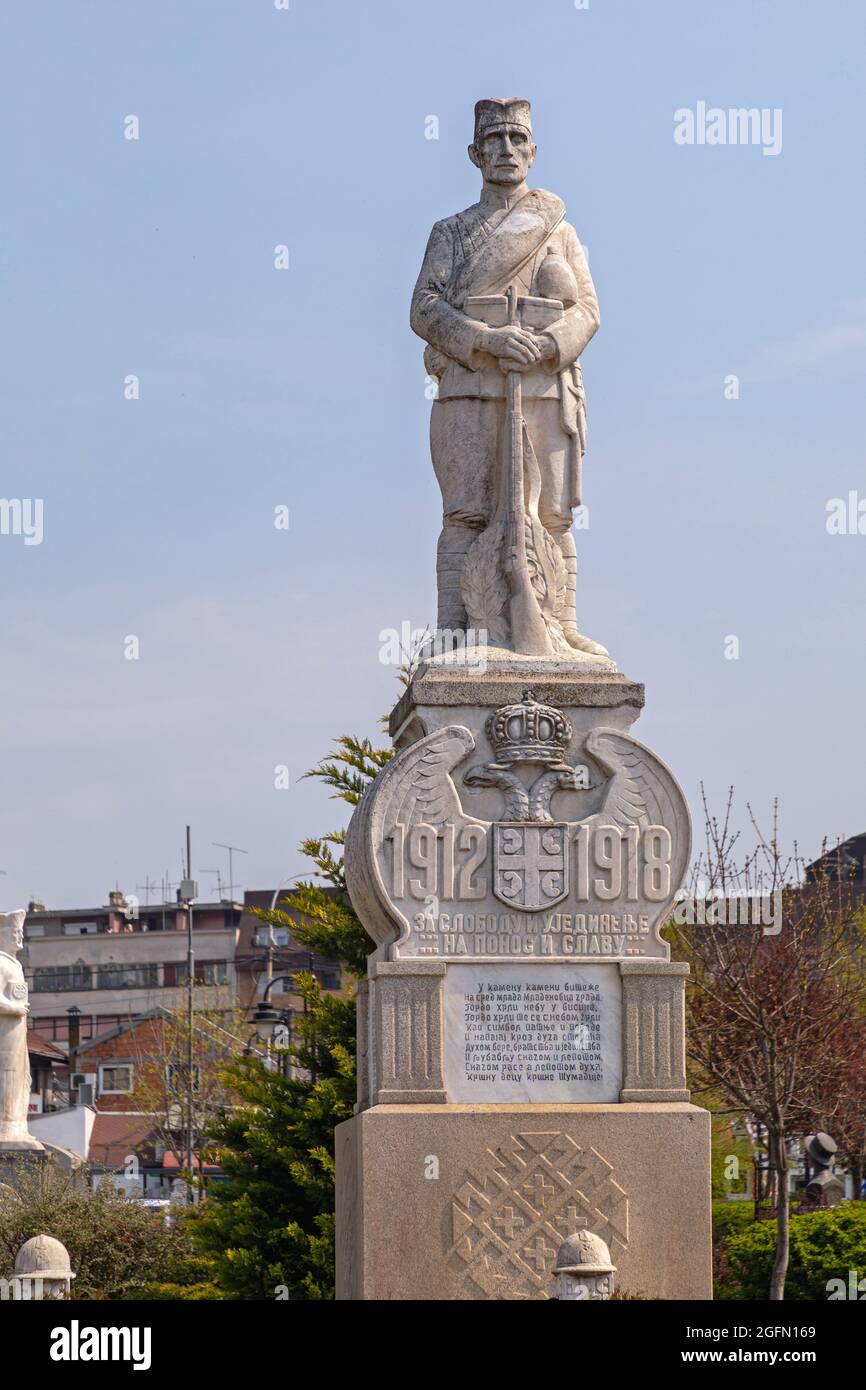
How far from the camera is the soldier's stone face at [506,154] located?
48.9 feet

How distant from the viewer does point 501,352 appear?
14.5 meters

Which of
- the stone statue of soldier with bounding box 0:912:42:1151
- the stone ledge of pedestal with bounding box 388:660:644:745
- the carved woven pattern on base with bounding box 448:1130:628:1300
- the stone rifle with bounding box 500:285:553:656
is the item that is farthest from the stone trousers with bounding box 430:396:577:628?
the stone statue of soldier with bounding box 0:912:42:1151

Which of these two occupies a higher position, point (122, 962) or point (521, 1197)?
point (122, 962)

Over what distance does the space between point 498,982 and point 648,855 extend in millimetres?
1178

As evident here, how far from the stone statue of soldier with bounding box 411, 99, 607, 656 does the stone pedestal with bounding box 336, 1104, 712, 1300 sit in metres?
3.10

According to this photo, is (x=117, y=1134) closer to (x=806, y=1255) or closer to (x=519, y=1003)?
(x=806, y=1255)

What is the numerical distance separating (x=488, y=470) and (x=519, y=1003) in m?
3.43

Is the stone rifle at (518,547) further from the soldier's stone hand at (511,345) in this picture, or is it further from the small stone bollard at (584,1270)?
the small stone bollard at (584,1270)

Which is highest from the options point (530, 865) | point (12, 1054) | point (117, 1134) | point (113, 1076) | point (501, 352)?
point (501, 352)

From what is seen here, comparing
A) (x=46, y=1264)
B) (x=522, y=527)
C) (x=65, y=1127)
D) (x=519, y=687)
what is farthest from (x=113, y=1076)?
(x=519, y=687)

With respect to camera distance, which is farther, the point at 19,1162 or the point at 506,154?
the point at 19,1162

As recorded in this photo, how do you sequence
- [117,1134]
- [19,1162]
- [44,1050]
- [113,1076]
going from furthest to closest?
[113,1076] < [44,1050] < [117,1134] < [19,1162]

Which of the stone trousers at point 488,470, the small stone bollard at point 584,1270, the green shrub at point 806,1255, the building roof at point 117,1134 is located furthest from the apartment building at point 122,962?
the small stone bollard at point 584,1270

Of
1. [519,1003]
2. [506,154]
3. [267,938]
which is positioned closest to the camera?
[519,1003]
